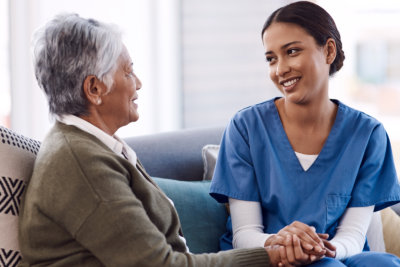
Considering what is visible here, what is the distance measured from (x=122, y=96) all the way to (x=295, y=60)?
55 cm

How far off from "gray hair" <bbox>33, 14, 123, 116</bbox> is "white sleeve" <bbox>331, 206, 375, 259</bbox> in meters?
0.78

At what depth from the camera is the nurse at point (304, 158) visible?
1.66 m

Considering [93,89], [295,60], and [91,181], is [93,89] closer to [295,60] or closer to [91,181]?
[91,181]

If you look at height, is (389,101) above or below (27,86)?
below

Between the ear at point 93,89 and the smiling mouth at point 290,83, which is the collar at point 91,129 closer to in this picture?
the ear at point 93,89

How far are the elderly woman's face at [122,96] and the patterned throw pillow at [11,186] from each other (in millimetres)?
227

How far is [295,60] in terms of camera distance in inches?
64.9

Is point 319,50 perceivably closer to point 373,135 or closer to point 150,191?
point 373,135

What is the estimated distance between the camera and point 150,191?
1.32m

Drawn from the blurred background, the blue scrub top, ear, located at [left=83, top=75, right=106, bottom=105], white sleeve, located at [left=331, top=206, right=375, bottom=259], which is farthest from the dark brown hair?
the blurred background

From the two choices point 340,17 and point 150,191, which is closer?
point 150,191

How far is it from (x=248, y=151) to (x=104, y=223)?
0.67 meters

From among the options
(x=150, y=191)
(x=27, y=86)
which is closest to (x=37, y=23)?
(x=27, y=86)

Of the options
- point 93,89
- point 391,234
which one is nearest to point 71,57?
A: point 93,89
